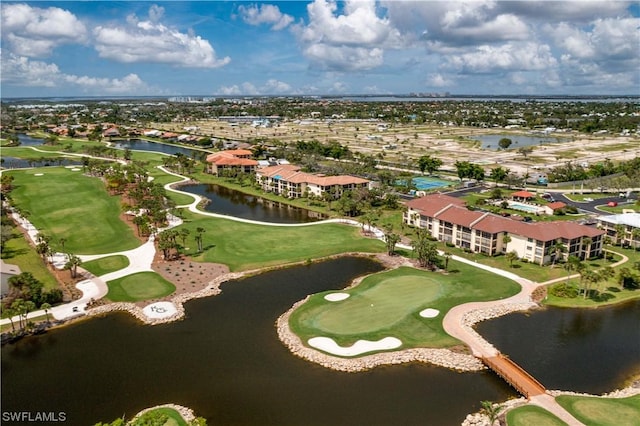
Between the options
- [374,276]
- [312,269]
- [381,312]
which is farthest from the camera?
[312,269]

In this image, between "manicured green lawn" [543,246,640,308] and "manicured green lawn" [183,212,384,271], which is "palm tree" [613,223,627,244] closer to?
"manicured green lawn" [543,246,640,308]

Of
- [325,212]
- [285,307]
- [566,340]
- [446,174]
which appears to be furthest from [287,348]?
[446,174]

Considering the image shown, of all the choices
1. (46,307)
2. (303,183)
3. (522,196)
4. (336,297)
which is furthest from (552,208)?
(46,307)

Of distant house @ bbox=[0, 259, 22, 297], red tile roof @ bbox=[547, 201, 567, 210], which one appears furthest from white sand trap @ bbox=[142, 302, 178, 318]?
red tile roof @ bbox=[547, 201, 567, 210]

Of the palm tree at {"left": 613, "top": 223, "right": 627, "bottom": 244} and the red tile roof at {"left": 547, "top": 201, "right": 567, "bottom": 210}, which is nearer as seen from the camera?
the palm tree at {"left": 613, "top": 223, "right": 627, "bottom": 244}

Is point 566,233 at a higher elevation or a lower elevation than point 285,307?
higher

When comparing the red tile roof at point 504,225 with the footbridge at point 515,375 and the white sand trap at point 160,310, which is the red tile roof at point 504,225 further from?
the white sand trap at point 160,310

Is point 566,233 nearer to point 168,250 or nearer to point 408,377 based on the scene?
point 408,377
